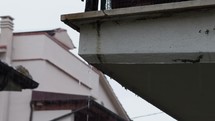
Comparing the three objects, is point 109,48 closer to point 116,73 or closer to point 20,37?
point 116,73

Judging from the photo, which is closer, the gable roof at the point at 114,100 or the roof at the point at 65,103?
the roof at the point at 65,103

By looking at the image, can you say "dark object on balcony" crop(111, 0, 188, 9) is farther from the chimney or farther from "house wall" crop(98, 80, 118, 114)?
"house wall" crop(98, 80, 118, 114)

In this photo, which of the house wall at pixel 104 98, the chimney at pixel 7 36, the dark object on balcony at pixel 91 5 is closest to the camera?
the dark object on balcony at pixel 91 5

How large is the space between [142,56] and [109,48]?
246mm

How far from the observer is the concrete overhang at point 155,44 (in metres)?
2.73

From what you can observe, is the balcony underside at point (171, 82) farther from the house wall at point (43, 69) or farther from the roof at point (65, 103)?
the house wall at point (43, 69)

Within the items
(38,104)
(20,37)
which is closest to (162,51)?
(38,104)

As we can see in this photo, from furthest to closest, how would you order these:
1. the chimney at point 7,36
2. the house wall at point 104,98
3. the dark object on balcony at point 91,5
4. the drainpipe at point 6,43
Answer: the house wall at point 104,98, the chimney at point 7,36, the drainpipe at point 6,43, the dark object on balcony at point 91,5

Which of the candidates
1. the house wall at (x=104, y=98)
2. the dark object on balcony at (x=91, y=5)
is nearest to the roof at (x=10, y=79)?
the dark object on balcony at (x=91, y=5)

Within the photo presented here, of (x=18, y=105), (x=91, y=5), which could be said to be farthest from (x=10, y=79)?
(x=18, y=105)

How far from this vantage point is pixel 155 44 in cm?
287

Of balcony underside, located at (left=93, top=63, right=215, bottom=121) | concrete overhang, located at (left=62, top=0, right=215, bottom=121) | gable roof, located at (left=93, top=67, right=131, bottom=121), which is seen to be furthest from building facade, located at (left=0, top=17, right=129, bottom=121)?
concrete overhang, located at (left=62, top=0, right=215, bottom=121)

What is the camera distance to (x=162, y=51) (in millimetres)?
2836

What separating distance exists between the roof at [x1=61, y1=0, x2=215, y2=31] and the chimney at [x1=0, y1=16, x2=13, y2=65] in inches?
470
